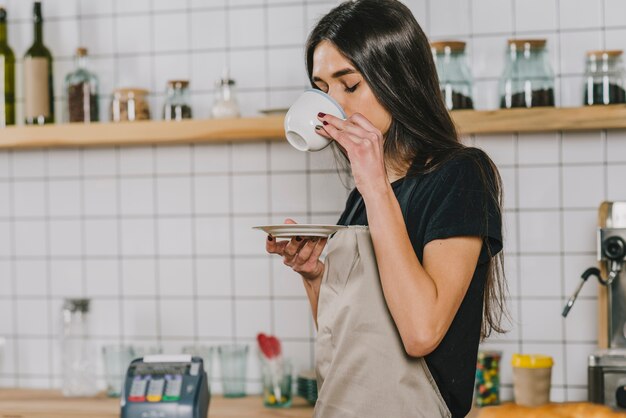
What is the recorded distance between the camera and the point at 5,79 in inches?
99.7

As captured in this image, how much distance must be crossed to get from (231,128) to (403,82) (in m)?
1.01

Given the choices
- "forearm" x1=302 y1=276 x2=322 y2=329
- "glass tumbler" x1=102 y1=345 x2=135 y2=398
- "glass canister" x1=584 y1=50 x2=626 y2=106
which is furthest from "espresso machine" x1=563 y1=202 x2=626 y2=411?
"glass tumbler" x1=102 y1=345 x2=135 y2=398

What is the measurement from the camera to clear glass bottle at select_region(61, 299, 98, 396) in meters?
2.43

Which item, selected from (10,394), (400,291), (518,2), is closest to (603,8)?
(518,2)

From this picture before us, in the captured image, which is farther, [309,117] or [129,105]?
[129,105]

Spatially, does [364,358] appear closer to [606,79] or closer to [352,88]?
[352,88]

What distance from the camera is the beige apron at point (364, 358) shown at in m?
1.26

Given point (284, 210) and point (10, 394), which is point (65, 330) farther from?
point (284, 210)

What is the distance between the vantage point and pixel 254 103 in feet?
7.99

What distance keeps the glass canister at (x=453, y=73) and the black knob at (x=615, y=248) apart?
19.5 inches

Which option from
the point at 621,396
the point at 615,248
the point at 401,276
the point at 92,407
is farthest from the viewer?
the point at 92,407

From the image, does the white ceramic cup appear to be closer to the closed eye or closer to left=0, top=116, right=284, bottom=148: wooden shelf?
the closed eye

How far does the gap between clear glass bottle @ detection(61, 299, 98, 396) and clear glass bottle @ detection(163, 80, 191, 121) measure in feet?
1.98

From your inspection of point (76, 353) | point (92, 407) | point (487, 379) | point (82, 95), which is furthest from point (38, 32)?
point (487, 379)
